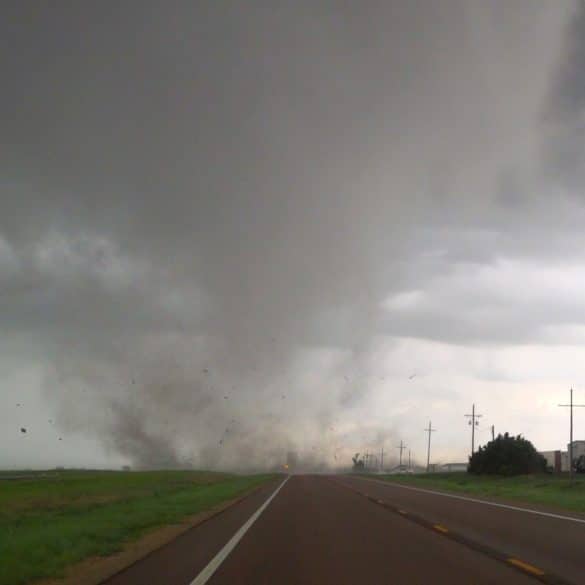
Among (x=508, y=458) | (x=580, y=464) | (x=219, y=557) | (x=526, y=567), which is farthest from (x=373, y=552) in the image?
(x=508, y=458)

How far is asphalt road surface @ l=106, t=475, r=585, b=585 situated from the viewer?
1188 centimetres

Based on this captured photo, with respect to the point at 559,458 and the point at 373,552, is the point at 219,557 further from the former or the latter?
the point at 559,458

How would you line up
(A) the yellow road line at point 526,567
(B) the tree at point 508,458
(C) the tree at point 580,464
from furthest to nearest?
(B) the tree at point 508,458
(C) the tree at point 580,464
(A) the yellow road line at point 526,567

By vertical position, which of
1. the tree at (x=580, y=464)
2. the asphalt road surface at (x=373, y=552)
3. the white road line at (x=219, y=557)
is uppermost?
the tree at (x=580, y=464)

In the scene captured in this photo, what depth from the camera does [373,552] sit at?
15.0 metres

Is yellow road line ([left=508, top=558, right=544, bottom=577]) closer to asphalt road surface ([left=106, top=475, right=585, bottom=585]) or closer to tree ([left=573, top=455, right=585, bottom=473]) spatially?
asphalt road surface ([left=106, top=475, right=585, bottom=585])

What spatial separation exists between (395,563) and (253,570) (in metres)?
2.47

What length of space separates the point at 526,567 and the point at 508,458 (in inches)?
3579

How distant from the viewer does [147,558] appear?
15.1m

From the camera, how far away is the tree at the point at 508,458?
9719cm

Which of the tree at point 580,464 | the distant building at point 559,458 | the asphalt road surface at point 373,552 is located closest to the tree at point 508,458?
the distant building at point 559,458

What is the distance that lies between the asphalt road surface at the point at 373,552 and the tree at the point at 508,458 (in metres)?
76.3

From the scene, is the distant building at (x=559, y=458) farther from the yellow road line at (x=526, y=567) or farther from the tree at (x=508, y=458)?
the yellow road line at (x=526, y=567)

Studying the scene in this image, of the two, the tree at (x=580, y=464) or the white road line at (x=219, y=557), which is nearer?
the white road line at (x=219, y=557)
